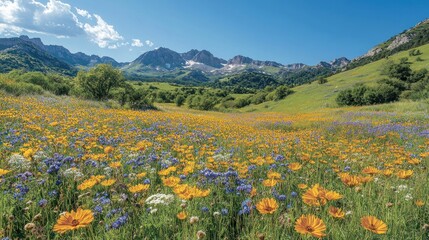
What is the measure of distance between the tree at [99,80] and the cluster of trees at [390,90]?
1853 inches

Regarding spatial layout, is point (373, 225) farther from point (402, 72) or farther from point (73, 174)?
point (402, 72)

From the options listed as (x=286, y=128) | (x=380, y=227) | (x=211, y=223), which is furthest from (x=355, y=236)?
(x=286, y=128)

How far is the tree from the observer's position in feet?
140

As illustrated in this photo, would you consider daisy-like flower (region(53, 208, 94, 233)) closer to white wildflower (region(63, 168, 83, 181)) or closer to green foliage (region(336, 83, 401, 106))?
white wildflower (region(63, 168, 83, 181))

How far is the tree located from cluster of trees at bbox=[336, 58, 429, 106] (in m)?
47.1

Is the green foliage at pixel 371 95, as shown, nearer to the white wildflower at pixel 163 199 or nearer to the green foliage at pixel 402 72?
the green foliage at pixel 402 72

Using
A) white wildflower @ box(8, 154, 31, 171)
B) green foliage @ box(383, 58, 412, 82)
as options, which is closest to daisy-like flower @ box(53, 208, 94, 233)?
white wildflower @ box(8, 154, 31, 171)

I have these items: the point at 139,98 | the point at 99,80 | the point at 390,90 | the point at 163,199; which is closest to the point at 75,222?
the point at 163,199

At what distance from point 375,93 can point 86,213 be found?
64.3m

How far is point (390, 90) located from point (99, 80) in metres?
55.7

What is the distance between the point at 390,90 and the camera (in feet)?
182

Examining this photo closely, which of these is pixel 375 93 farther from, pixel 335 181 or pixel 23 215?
pixel 23 215

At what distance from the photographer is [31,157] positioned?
3.78 m

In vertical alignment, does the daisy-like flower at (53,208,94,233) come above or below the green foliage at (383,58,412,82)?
below
